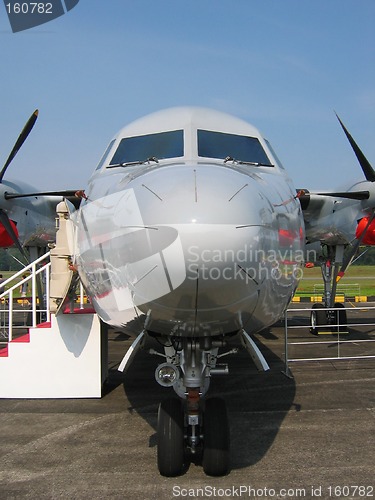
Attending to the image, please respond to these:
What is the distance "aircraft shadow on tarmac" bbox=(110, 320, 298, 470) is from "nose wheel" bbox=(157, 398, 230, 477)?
1.11ft

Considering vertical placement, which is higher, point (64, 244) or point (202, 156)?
point (202, 156)

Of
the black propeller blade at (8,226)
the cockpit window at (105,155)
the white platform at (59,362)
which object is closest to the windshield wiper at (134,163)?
the cockpit window at (105,155)

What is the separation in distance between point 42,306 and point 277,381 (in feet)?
25.4

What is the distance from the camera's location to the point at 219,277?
136 inches

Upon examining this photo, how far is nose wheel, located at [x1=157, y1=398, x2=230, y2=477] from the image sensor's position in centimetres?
467

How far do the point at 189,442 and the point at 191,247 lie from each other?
2517mm

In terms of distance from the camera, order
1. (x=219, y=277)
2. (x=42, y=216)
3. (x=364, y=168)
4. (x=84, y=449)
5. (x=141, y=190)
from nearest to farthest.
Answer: (x=219, y=277)
(x=141, y=190)
(x=84, y=449)
(x=364, y=168)
(x=42, y=216)

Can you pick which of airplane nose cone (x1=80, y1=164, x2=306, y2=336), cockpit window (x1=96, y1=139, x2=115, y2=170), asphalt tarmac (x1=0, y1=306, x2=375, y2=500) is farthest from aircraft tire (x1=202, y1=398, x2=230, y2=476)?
cockpit window (x1=96, y1=139, x2=115, y2=170)

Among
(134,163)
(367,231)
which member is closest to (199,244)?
(134,163)

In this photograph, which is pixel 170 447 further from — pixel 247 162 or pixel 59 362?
pixel 59 362

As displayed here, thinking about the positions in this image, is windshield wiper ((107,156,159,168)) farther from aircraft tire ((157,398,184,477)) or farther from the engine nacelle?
the engine nacelle

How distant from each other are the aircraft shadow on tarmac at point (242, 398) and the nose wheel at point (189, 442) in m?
0.34

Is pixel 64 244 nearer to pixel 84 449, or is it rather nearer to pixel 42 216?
pixel 84 449

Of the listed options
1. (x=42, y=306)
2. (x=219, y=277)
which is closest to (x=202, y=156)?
(x=219, y=277)
